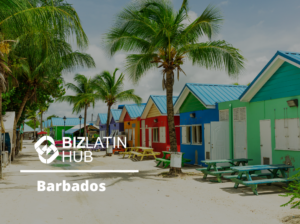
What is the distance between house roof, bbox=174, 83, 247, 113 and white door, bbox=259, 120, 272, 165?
3.37 meters

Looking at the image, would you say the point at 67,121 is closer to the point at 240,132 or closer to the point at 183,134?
the point at 183,134

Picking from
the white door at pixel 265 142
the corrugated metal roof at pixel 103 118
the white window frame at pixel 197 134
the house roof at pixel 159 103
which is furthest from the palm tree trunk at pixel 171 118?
the corrugated metal roof at pixel 103 118

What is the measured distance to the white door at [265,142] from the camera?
1020 cm

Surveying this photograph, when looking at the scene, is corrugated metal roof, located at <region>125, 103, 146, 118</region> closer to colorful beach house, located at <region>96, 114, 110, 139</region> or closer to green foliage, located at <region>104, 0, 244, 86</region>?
colorful beach house, located at <region>96, 114, 110, 139</region>

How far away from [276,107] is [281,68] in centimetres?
136

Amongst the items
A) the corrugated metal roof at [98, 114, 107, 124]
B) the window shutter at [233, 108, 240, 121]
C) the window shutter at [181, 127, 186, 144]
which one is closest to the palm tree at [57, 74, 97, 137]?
the corrugated metal roof at [98, 114, 107, 124]

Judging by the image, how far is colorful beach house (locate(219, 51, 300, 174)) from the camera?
913cm

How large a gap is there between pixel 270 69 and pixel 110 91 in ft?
50.5

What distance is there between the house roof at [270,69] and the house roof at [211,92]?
2.76m

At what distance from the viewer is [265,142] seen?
10.4 metres

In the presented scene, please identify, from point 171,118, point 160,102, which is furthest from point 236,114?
point 160,102

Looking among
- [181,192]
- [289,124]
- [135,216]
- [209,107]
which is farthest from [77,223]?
[209,107]

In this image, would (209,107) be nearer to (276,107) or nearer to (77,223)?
(276,107)

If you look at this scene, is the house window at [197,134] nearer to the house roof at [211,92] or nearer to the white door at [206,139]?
the white door at [206,139]
